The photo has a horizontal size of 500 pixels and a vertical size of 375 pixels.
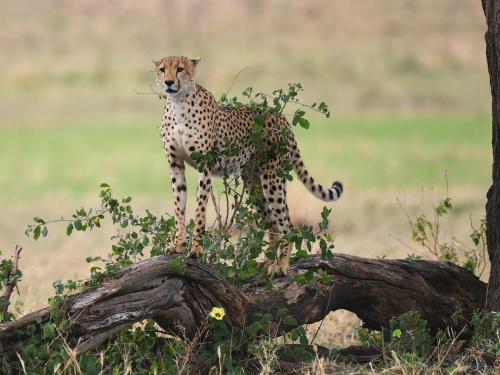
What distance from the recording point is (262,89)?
3122 centimetres

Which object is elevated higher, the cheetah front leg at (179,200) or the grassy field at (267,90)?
the grassy field at (267,90)

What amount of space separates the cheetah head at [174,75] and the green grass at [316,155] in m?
12.1

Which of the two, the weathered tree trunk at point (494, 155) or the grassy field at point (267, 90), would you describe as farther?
the grassy field at point (267, 90)

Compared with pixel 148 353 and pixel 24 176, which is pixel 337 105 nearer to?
pixel 24 176

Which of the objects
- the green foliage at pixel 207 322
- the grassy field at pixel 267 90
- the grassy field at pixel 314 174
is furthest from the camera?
the grassy field at pixel 267 90

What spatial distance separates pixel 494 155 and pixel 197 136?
1.45m

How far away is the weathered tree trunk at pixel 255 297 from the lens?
16.0 ft

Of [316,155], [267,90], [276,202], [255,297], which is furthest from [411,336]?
[267,90]

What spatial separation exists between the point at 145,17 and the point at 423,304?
126ft

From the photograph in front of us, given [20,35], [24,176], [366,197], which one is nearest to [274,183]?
[366,197]

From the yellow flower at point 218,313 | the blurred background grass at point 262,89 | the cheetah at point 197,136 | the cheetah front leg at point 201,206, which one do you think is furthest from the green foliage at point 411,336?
the blurred background grass at point 262,89

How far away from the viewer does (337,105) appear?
31531 millimetres

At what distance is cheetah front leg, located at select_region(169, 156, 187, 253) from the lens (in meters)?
5.21

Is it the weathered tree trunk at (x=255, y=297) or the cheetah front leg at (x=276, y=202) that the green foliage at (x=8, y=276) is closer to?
the weathered tree trunk at (x=255, y=297)
